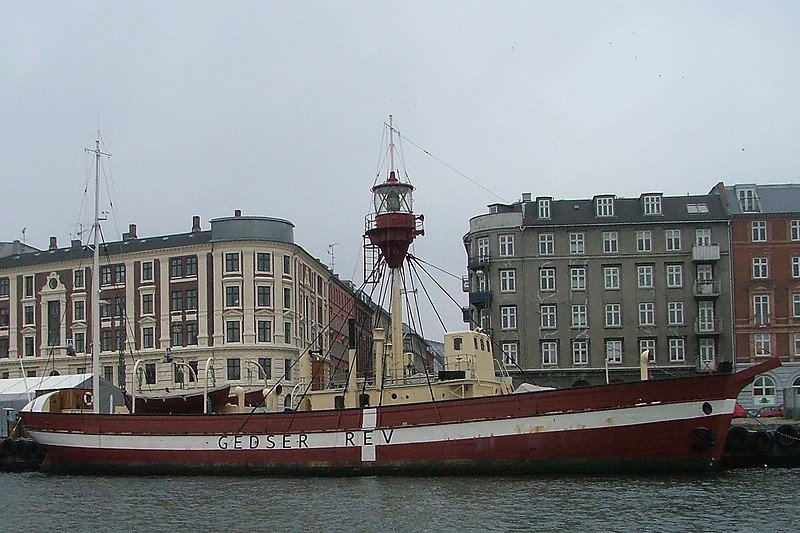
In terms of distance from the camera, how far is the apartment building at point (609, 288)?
68.8 m

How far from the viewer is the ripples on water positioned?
26.0 meters

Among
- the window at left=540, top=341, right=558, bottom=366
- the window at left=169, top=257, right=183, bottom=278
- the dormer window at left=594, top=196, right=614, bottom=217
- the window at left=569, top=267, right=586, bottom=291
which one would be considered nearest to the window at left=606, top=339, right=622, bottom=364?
the window at left=540, top=341, right=558, bottom=366

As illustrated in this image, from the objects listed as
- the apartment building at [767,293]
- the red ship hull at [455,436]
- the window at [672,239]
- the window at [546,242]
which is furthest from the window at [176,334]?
the apartment building at [767,293]

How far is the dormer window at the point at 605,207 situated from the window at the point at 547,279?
5.02 meters

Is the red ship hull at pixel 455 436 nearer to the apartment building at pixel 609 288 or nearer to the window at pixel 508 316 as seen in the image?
the apartment building at pixel 609 288

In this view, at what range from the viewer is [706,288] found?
225 ft

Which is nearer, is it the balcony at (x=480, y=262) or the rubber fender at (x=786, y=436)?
the rubber fender at (x=786, y=436)

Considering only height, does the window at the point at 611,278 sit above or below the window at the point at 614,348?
above

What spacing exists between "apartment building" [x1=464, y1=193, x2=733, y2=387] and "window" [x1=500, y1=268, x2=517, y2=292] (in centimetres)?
7

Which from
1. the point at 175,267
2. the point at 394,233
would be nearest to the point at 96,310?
the point at 394,233

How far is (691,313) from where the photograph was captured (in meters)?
68.9

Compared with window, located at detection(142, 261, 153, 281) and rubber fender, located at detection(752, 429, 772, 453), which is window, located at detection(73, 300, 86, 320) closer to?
window, located at detection(142, 261, 153, 281)

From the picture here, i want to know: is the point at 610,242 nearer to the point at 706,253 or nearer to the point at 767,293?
the point at 706,253

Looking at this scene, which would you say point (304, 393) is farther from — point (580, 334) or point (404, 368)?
point (580, 334)
